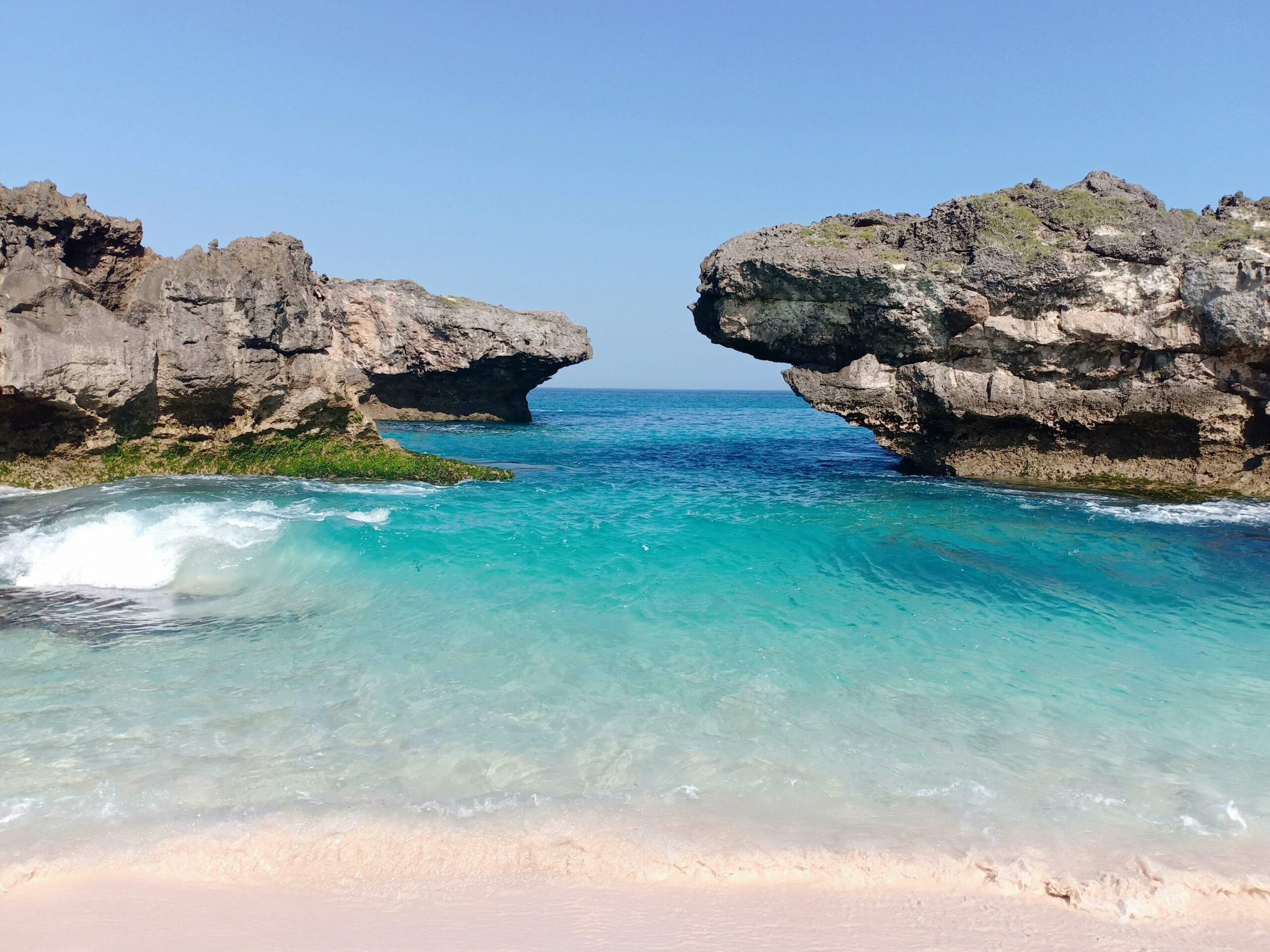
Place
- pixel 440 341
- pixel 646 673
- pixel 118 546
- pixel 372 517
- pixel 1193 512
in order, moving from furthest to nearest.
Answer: pixel 440 341, pixel 1193 512, pixel 372 517, pixel 118 546, pixel 646 673

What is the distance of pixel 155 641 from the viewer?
9.33m

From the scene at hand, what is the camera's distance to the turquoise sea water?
19.8ft

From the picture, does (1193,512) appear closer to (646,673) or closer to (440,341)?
(646,673)

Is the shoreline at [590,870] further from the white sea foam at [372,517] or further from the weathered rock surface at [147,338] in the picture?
the weathered rock surface at [147,338]

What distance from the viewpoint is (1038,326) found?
19.1 meters

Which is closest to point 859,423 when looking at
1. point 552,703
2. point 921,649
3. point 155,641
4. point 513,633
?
point 921,649

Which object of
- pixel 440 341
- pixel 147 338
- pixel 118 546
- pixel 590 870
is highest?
pixel 440 341

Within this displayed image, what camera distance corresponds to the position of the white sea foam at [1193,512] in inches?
636

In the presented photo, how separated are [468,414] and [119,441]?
27604 mm

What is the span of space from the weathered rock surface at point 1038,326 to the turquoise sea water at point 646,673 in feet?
11.0

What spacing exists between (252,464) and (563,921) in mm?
17195

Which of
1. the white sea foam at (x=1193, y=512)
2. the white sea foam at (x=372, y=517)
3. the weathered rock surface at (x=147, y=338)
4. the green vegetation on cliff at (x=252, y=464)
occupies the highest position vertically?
the weathered rock surface at (x=147, y=338)

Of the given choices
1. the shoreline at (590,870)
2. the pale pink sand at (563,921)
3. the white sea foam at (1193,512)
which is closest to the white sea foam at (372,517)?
the shoreline at (590,870)

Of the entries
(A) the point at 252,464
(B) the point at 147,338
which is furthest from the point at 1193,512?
(B) the point at 147,338
